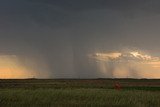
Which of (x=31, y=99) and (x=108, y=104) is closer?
(x=108, y=104)

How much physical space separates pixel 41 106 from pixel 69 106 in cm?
224

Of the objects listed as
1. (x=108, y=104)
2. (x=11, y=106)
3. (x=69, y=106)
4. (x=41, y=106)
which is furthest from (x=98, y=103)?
(x=11, y=106)

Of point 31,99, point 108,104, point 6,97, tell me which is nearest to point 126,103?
point 108,104

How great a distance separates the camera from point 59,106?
2845cm

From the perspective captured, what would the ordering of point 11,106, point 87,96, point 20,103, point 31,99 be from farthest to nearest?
point 87,96
point 31,99
point 20,103
point 11,106

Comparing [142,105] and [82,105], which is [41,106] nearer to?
[82,105]

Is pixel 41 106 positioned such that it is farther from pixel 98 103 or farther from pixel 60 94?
pixel 60 94

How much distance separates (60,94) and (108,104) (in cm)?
891

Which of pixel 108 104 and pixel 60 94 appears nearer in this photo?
pixel 108 104

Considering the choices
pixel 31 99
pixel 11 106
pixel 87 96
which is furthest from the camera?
pixel 87 96

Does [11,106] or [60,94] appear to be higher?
[11,106]

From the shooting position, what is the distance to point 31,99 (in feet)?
108

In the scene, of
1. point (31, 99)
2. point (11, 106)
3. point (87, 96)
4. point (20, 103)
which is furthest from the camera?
point (87, 96)

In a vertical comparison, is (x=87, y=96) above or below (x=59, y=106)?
below
